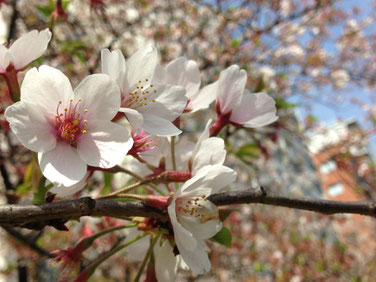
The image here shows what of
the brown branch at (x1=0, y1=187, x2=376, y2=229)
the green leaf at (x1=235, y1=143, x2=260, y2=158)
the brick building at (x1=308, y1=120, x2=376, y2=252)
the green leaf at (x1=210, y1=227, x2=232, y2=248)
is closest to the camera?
the brown branch at (x1=0, y1=187, x2=376, y2=229)

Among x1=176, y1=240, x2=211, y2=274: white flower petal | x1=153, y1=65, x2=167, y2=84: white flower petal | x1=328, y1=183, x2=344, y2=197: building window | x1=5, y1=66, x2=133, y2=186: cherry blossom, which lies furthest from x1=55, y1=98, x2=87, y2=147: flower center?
x1=328, y1=183, x2=344, y2=197: building window

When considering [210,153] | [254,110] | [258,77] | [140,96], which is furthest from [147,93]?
[258,77]

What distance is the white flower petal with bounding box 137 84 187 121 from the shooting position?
31.8 inches

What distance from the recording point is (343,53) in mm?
7277

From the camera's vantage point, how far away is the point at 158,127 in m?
0.74

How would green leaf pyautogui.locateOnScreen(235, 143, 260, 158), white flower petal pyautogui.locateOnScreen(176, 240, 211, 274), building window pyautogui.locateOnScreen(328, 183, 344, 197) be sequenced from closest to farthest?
1. white flower petal pyautogui.locateOnScreen(176, 240, 211, 274)
2. green leaf pyautogui.locateOnScreen(235, 143, 260, 158)
3. building window pyautogui.locateOnScreen(328, 183, 344, 197)

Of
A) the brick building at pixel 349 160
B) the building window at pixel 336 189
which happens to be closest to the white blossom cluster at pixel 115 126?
the brick building at pixel 349 160

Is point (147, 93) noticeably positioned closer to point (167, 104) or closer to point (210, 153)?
point (167, 104)

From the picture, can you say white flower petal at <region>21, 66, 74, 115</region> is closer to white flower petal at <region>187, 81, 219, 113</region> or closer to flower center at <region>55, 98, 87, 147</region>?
flower center at <region>55, 98, 87, 147</region>

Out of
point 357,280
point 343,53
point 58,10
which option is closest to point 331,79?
point 343,53

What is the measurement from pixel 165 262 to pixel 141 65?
1.71ft

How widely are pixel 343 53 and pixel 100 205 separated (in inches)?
310

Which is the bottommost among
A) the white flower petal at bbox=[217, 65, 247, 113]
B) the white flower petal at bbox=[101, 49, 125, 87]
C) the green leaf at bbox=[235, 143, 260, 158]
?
the green leaf at bbox=[235, 143, 260, 158]

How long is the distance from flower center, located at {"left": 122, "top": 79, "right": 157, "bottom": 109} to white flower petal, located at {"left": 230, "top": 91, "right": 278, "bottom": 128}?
0.26 metres
